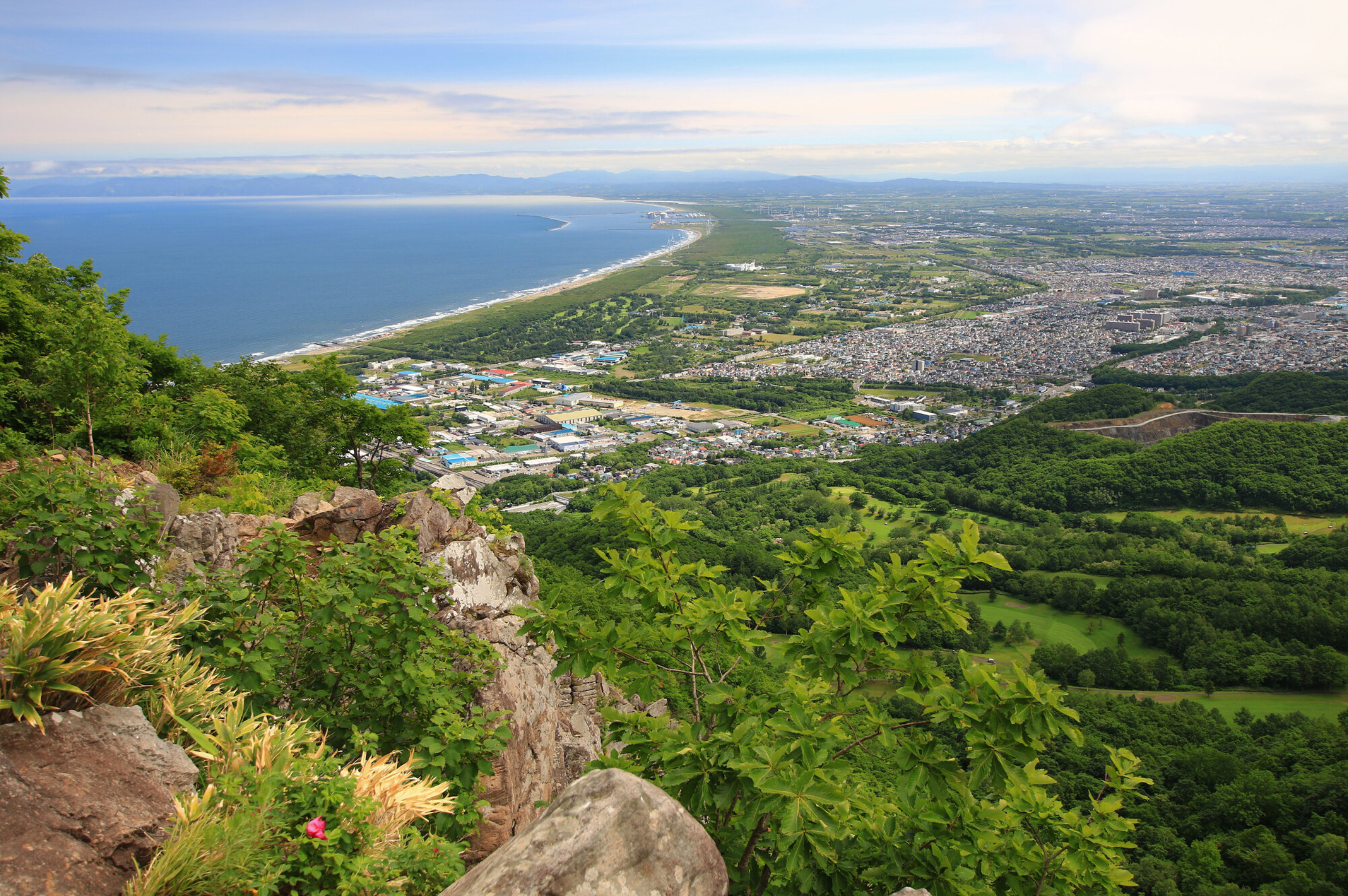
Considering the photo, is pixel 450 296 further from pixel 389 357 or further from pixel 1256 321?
pixel 1256 321

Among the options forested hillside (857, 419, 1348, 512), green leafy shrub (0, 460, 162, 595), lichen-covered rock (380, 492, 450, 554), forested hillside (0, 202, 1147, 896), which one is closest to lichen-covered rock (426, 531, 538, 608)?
lichen-covered rock (380, 492, 450, 554)

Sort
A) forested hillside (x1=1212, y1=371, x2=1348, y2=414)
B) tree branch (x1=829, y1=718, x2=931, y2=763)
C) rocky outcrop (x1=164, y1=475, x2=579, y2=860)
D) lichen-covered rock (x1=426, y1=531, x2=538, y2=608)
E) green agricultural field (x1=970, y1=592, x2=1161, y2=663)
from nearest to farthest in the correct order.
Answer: tree branch (x1=829, y1=718, x2=931, y2=763) < rocky outcrop (x1=164, y1=475, x2=579, y2=860) < lichen-covered rock (x1=426, y1=531, x2=538, y2=608) < green agricultural field (x1=970, y1=592, x2=1161, y2=663) < forested hillside (x1=1212, y1=371, x2=1348, y2=414)

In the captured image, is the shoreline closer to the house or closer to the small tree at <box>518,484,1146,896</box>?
the house

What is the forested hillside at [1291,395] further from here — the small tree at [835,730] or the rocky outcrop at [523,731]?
the small tree at [835,730]

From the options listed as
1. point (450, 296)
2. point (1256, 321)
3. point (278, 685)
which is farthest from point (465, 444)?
point (1256, 321)

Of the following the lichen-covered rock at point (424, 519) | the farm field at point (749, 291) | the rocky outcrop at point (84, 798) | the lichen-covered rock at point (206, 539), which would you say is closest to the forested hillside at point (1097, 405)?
the lichen-covered rock at point (424, 519)

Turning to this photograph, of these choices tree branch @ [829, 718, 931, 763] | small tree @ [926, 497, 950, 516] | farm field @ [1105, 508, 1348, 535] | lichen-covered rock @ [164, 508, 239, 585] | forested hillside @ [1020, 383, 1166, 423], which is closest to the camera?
tree branch @ [829, 718, 931, 763]
